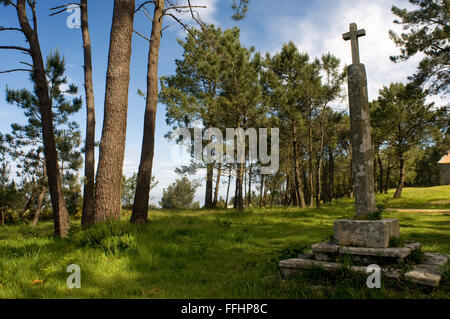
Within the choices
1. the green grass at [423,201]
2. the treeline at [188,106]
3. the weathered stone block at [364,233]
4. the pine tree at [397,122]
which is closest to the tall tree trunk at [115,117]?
the treeline at [188,106]

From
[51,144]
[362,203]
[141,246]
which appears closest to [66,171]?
[51,144]

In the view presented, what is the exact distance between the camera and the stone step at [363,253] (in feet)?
14.1

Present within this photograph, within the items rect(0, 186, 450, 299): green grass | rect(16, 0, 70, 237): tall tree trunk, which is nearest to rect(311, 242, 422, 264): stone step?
rect(0, 186, 450, 299): green grass

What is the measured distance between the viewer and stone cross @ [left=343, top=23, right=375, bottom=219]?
5.34 m

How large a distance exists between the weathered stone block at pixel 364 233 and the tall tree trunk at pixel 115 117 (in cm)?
503

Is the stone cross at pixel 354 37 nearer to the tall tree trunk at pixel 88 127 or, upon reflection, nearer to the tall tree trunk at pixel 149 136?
the tall tree trunk at pixel 149 136

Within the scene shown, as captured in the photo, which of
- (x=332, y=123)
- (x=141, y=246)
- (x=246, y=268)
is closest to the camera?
(x=246, y=268)

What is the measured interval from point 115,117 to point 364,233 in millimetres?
5995

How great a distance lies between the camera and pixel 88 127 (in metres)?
10.2

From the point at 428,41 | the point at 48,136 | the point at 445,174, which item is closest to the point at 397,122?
the point at 428,41

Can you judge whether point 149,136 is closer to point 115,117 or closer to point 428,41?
point 115,117
